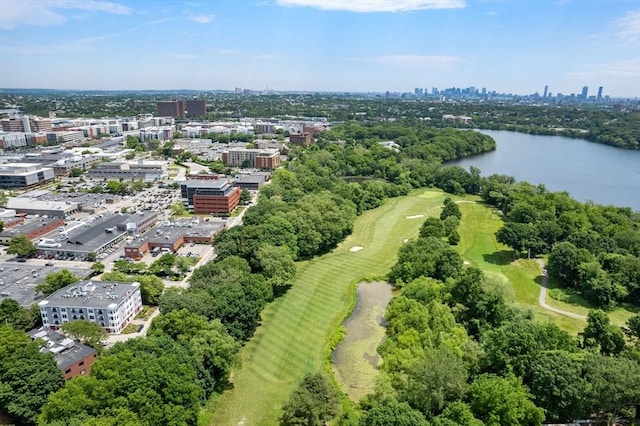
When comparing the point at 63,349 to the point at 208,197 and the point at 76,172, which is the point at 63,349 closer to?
the point at 208,197

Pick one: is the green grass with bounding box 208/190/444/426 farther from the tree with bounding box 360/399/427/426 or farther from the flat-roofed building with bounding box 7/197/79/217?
the flat-roofed building with bounding box 7/197/79/217

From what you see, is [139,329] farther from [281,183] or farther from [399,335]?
[281,183]

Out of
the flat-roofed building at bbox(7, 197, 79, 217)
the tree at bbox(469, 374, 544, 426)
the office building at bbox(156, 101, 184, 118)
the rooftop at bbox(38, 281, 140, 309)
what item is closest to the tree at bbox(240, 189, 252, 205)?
the flat-roofed building at bbox(7, 197, 79, 217)

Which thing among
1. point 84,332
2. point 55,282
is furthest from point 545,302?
point 55,282

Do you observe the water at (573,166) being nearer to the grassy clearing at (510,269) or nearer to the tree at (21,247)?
the grassy clearing at (510,269)

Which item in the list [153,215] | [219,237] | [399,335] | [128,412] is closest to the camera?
[128,412]

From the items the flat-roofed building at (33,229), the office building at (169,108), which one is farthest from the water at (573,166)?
the office building at (169,108)

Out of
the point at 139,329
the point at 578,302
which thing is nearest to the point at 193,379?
the point at 139,329
